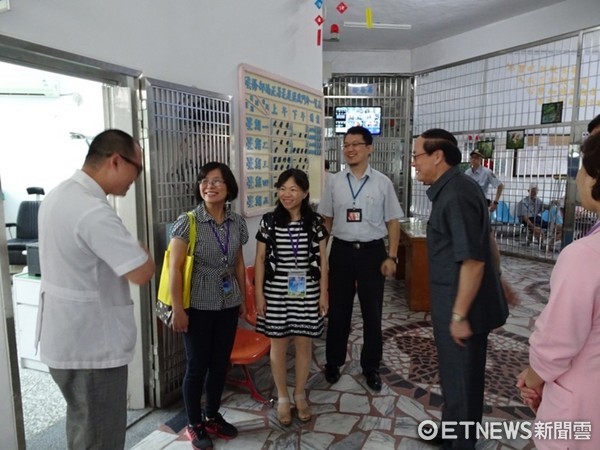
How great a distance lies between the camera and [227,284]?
6.94 feet

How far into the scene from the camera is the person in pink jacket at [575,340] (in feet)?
3.52

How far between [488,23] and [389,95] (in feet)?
6.41

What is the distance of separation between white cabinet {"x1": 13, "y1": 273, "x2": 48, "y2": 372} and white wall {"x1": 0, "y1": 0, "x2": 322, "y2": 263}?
4.91 ft

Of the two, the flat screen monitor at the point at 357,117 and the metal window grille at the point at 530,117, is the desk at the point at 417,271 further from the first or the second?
the flat screen monitor at the point at 357,117

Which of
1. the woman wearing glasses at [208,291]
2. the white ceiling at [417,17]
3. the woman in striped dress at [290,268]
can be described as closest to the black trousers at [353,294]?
the woman in striped dress at [290,268]

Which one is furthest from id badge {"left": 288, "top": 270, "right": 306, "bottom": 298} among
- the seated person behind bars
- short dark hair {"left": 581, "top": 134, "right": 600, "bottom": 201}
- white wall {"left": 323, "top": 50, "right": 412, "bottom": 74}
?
white wall {"left": 323, "top": 50, "right": 412, "bottom": 74}

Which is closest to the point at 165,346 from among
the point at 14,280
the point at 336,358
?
the point at 336,358

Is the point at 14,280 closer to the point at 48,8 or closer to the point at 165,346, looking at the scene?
the point at 165,346

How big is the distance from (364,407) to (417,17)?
5929 millimetres

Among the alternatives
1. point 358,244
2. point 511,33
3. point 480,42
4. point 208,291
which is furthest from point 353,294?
point 480,42

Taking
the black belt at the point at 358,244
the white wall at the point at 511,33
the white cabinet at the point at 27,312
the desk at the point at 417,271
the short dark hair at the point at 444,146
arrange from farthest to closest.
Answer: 1. the white wall at the point at 511,33
2. the desk at the point at 417,271
3. the white cabinet at the point at 27,312
4. the black belt at the point at 358,244
5. the short dark hair at the point at 444,146

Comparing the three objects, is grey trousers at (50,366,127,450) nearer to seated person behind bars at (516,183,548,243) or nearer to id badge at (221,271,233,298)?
id badge at (221,271,233,298)

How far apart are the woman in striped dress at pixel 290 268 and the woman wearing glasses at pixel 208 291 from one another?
15cm

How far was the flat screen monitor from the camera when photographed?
7.50 meters
